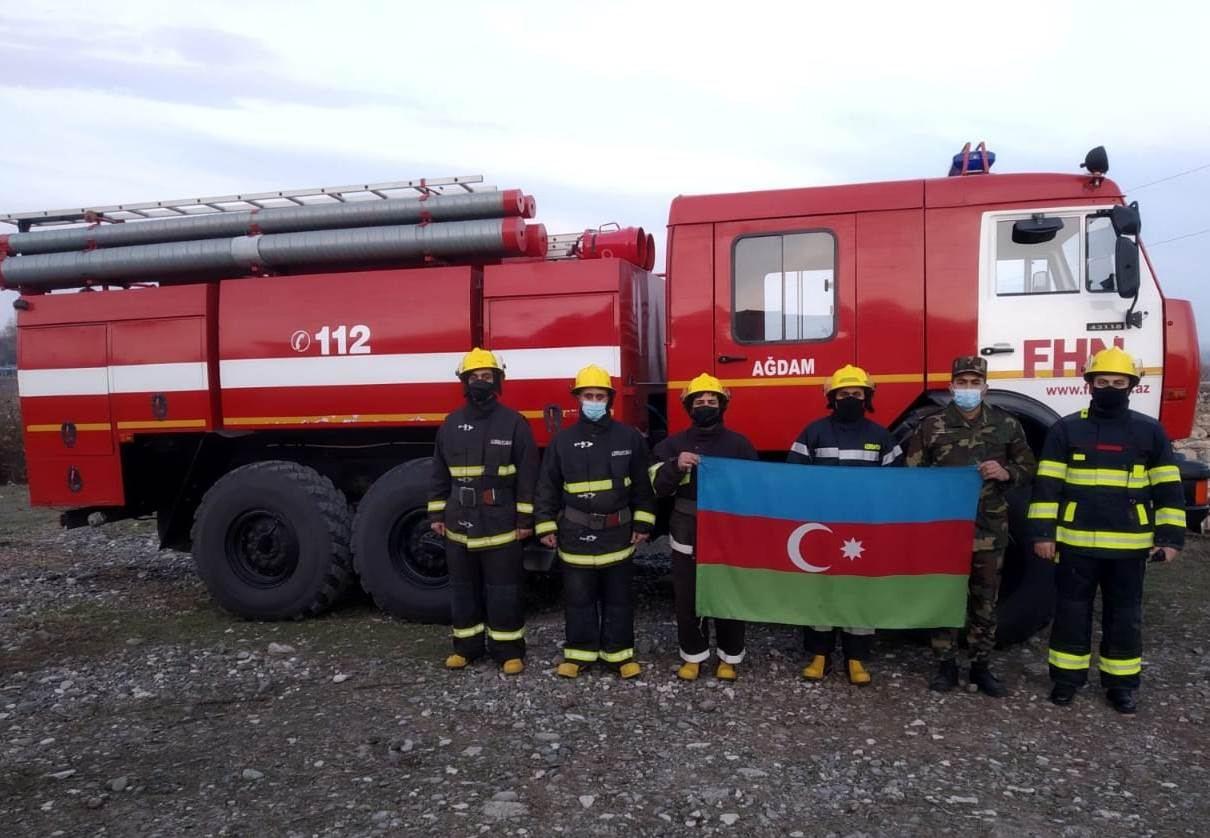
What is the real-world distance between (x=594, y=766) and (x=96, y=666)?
3778mm

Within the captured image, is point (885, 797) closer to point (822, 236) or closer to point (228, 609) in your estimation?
point (822, 236)

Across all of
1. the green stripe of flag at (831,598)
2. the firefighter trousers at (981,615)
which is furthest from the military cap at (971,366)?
the green stripe of flag at (831,598)

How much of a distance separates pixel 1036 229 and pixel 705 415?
→ 244 centimetres

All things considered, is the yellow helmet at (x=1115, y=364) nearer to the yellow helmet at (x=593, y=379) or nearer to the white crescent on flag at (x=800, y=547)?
the white crescent on flag at (x=800, y=547)

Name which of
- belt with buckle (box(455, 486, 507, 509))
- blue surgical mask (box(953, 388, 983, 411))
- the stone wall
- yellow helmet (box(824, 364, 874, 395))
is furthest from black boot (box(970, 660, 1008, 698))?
the stone wall

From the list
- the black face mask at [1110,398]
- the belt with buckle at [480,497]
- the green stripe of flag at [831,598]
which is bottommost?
the green stripe of flag at [831,598]

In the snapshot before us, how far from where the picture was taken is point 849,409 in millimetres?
5027

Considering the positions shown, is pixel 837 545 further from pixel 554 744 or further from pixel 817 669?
pixel 554 744

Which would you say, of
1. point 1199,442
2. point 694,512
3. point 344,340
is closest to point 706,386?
point 694,512

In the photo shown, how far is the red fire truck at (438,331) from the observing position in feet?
17.9

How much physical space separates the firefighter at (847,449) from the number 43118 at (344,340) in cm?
323

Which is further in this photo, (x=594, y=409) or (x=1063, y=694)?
(x=594, y=409)

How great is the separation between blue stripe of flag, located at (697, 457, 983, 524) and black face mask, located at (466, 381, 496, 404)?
1.45 metres

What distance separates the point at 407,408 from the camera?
625cm
